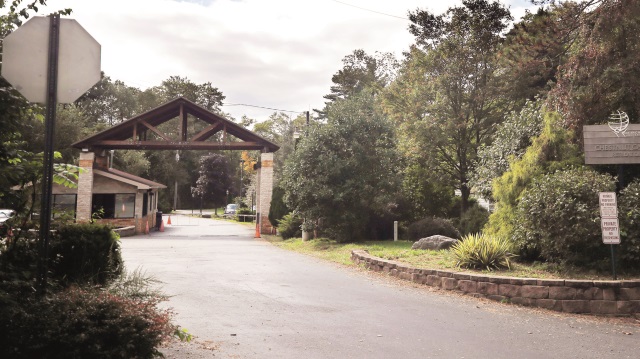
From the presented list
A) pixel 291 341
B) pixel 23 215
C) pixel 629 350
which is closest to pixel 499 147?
pixel 629 350

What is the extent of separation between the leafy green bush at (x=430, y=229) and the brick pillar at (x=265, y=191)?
11356mm

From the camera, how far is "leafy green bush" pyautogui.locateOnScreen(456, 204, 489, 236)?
20.3 metres

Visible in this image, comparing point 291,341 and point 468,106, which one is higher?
point 468,106

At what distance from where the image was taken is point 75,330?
169 inches

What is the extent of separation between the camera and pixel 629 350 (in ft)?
20.6

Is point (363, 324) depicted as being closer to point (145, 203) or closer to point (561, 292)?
point (561, 292)

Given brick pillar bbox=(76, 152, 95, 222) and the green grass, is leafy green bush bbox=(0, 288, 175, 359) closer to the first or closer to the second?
the green grass

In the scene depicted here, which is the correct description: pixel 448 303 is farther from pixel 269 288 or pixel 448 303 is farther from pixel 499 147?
pixel 499 147

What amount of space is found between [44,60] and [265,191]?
2456 cm

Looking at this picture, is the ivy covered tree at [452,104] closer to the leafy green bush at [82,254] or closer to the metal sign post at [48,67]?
the leafy green bush at [82,254]

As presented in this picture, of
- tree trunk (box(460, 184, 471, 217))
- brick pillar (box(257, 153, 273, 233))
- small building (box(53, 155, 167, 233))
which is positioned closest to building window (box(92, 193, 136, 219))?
small building (box(53, 155, 167, 233))

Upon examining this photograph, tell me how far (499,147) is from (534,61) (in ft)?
14.1

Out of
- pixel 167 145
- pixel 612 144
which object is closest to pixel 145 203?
pixel 167 145

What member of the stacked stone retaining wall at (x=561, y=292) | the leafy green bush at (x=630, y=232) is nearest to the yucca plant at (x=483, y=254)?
the stacked stone retaining wall at (x=561, y=292)
